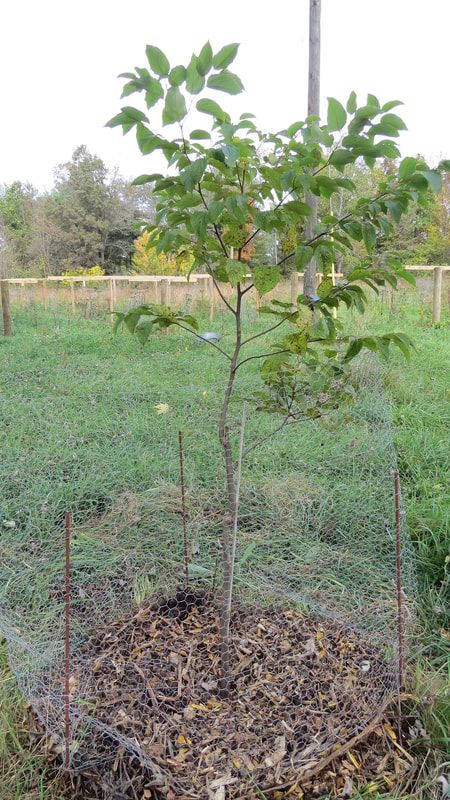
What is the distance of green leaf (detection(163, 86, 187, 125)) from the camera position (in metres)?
0.93

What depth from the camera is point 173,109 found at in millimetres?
948

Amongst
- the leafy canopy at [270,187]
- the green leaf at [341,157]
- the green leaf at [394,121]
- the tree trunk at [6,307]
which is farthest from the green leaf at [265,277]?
the tree trunk at [6,307]

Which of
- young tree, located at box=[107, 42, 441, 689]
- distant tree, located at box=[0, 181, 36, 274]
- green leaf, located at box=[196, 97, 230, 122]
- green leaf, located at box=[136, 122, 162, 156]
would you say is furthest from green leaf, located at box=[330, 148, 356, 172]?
distant tree, located at box=[0, 181, 36, 274]

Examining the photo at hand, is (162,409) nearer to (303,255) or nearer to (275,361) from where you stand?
(275,361)

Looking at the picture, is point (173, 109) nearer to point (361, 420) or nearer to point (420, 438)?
point (361, 420)

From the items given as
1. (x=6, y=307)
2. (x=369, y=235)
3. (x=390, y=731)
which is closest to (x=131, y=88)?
(x=369, y=235)

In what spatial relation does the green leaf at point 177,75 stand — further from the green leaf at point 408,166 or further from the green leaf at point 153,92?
the green leaf at point 408,166

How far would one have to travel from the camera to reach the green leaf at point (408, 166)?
39.8 inches

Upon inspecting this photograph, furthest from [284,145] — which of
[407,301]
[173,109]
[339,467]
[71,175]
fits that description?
[71,175]

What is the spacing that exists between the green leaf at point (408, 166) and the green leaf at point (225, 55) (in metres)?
0.36

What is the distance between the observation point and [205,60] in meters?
0.89

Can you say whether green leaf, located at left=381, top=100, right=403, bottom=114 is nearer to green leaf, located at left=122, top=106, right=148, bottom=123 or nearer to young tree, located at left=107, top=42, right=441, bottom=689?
young tree, located at left=107, top=42, right=441, bottom=689

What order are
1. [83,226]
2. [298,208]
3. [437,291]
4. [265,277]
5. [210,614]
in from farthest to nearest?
[83,226], [437,291], [210,614], [265,277], [298,208]

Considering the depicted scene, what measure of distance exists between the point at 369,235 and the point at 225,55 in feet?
1.49
